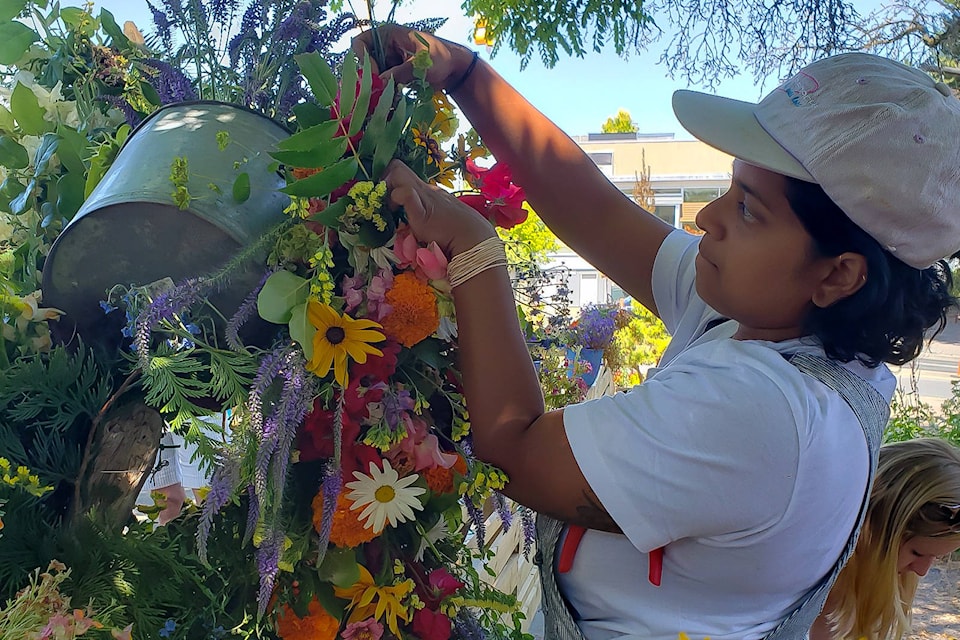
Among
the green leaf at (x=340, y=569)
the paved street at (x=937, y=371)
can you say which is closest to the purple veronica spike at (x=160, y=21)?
the green leaf at (x=340, y=569)

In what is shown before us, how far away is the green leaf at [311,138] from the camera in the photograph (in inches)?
25.5

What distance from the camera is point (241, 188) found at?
718 mm

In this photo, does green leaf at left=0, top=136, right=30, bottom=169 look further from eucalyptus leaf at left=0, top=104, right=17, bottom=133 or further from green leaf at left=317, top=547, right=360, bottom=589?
green leaf at left=317, top=547, right=360, bottom=589

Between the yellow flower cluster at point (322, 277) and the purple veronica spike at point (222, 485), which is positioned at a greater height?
the yellow flower cluster at point (322, 277)

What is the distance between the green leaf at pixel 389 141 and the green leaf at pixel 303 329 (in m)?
0.16

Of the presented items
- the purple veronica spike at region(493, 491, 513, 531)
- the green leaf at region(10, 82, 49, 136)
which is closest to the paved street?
the purple veronica spike at region(493, 491, 513, 531)

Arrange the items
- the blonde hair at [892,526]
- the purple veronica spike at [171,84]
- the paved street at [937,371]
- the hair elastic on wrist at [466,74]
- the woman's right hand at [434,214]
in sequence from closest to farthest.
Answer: the woman's right hand at [434,214], the purple veronica spike at [171,84], the hair elastic on wrist at [466,74], the blonde hair at [892,526], the paved street at [937,371]

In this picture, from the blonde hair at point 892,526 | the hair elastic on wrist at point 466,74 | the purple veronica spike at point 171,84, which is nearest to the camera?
the purple veronica spike at point 171,84

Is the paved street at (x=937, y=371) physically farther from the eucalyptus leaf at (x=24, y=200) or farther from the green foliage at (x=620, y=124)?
the green foliage at (x=620, y=124)

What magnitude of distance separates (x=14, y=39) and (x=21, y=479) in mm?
575

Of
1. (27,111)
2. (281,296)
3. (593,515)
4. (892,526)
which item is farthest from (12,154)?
(892,526)

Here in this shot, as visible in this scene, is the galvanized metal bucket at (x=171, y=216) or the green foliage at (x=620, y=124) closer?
the galvanized metal bucket at (x=171, y=216)

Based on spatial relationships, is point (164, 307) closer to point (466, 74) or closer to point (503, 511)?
point (503, 511)

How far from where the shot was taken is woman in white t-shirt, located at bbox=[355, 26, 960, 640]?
2.47 ft
